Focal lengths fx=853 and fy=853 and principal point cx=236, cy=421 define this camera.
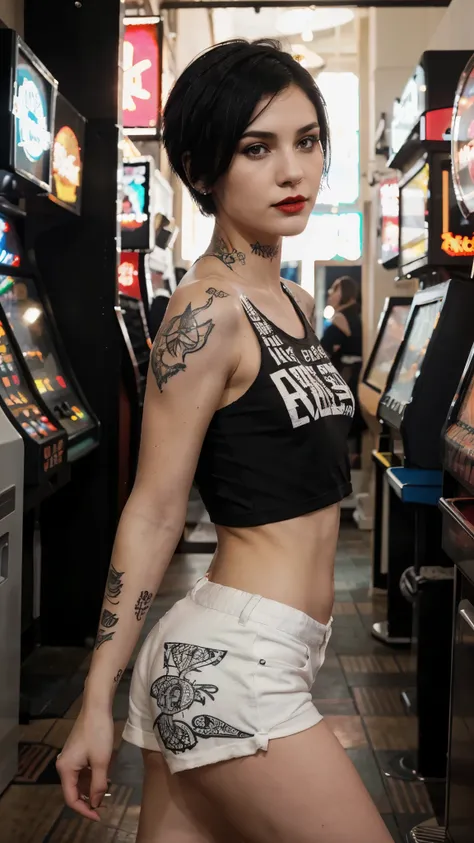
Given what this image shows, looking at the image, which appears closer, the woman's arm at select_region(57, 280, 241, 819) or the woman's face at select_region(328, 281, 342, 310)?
the woman's arm at select_region(57, 280, 241, 819)

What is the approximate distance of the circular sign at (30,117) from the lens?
2678 millimetres

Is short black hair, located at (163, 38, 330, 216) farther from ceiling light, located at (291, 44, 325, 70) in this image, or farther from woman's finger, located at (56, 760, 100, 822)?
ceiling light, located at (291, 44, 325, 70)

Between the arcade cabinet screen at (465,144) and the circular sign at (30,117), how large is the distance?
4.47 feet

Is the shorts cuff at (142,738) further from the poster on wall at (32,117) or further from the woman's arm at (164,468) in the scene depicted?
the poster on wall at (32,117)

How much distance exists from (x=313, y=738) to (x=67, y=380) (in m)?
2.76

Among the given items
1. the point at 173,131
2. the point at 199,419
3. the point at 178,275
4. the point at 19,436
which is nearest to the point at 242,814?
the point at 199,419

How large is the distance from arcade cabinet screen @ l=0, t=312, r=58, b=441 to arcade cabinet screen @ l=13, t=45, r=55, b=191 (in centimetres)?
54

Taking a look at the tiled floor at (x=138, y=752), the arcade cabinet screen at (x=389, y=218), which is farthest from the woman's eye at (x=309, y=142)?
the arcade cabinet screen at (x=389, y=218)

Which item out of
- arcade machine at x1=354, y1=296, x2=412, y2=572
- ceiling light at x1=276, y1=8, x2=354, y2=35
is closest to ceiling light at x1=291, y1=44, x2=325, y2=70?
ceiling light at x1=276, y1=8, x2=354, y2=35

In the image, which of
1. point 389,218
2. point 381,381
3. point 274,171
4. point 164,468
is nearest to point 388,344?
point 381,381

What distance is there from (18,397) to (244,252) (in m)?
1.75

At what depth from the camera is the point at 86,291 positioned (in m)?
3.71

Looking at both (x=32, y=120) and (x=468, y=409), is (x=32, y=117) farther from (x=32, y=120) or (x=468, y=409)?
(x=468, y=409)

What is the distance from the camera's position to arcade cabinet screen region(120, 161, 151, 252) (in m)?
5.67
